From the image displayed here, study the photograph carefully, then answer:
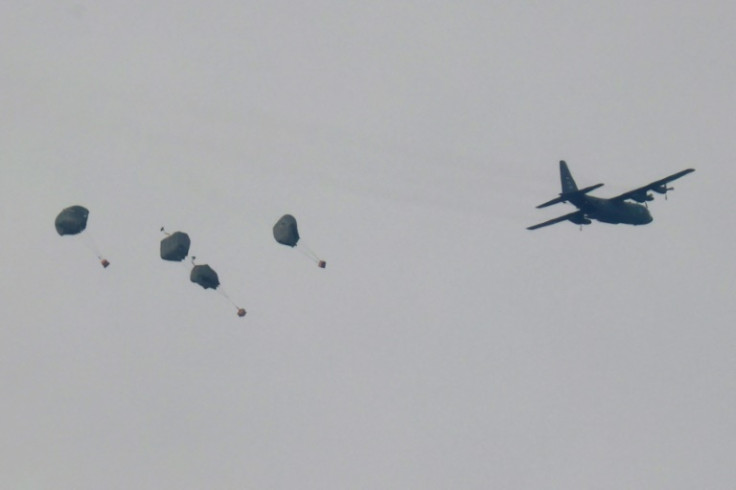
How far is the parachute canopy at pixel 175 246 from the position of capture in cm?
4950

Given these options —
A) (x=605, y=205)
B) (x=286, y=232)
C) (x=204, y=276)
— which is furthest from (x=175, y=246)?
(x=605, y=205)

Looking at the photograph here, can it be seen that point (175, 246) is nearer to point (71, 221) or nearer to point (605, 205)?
point (71, 221)

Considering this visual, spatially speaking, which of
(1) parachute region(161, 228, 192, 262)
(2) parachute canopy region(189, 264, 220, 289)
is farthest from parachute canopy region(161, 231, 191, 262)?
(2) parachute canopy region(189, 264, 220, 289)

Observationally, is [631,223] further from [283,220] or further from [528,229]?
[283,220]

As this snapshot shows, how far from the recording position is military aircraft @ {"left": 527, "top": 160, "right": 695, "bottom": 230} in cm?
5636

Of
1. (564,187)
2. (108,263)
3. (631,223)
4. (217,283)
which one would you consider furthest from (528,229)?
(108,263)

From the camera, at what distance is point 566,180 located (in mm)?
59812

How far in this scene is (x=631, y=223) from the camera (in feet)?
199

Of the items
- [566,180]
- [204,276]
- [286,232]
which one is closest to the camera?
[204,276]

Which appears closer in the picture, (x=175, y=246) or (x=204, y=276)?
(x=175, y=246)

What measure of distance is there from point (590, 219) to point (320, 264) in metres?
25.4

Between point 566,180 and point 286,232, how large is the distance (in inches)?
1014

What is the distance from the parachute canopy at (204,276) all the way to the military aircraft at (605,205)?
26.4m

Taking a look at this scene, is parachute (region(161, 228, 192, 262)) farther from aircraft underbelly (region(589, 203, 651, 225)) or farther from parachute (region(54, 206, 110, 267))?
aircraft underbelly (region(589, 203, 651, 225))
